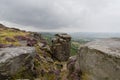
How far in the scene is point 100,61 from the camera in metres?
15.5

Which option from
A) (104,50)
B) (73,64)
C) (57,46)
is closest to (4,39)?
(57,46)

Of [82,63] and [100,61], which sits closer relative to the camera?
[100,61]

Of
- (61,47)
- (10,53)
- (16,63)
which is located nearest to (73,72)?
(16,63)

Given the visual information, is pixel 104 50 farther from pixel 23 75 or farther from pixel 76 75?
pixel 23 75

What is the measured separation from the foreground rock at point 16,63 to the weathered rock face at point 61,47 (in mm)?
37358

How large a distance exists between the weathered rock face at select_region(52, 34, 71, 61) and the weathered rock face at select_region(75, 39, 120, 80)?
2213 inches

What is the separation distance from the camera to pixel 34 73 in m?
38.3

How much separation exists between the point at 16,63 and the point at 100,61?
805 inches

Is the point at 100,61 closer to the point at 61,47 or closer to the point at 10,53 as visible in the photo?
the point at 10,53

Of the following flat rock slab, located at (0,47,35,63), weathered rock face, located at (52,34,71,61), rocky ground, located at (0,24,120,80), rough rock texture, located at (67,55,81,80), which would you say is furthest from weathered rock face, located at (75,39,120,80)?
weathered rock face, located at (52,34,71,61)

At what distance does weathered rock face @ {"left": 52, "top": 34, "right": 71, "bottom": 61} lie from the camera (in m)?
74.4

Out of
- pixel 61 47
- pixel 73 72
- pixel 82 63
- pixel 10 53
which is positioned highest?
pixel 82 63

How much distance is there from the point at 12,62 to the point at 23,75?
11.9ft

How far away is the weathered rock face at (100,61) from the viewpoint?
14445 mm
